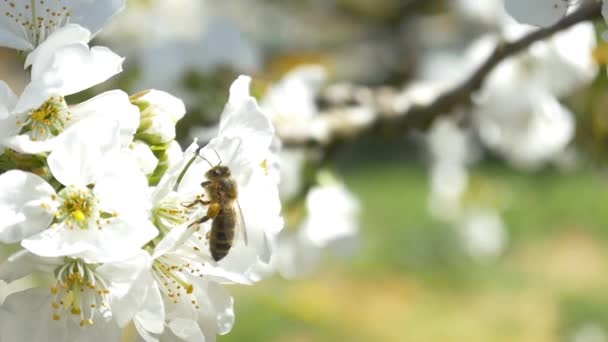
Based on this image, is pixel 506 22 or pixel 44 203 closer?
pixel 44 203

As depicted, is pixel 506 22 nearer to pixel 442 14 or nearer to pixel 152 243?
pixel 152 243

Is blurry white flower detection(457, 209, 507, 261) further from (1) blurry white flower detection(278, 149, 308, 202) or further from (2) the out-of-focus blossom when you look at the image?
(1) blurry white flower detection(278, 149, 308, 202)

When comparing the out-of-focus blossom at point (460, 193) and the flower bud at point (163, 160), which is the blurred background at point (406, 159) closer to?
the out-of-focus blossom at point (460, 193)

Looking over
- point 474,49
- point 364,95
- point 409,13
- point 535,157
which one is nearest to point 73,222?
point 364,95

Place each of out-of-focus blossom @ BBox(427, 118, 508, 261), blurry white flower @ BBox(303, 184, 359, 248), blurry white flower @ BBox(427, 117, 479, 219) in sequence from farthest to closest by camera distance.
Answer: out-of-focus blossom @ BBox(427, 118, 508, 261) → blurry white flower @ BBox(427, 117, 479, 219) → blurry white flower @ BBox(303, 184, 359, 248)

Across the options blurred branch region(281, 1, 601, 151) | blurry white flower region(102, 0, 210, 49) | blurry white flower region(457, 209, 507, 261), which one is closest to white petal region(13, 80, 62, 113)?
blurred branch region(281, 1, 601, 151)

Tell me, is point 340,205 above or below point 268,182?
above

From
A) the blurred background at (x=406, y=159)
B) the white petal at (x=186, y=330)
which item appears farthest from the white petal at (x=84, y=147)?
the blurred background at (x=406, y=159)
